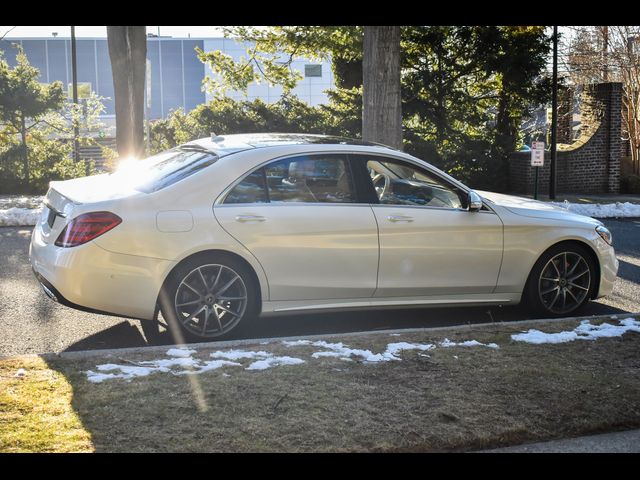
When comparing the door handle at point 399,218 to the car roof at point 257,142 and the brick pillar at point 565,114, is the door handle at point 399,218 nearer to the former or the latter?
the car roof at point 257,142

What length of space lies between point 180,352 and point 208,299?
2.31 feet

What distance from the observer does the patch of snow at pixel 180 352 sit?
604 cm

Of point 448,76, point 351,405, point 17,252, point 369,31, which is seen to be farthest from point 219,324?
point 448,76

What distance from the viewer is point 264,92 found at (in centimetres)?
6588

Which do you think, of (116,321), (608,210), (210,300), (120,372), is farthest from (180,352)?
(608,210)

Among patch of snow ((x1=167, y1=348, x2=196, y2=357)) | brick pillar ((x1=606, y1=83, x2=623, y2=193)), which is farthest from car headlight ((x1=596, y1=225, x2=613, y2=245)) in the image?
brick pillar ((x1=606, y1=83, x2=623, y2=193))

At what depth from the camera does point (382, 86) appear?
13781 millimetres

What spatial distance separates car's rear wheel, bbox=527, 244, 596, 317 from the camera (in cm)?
791

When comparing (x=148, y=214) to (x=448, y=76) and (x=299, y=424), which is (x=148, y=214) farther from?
(x=448, y=76)

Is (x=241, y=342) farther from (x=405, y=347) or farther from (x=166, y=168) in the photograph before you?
(x=166, y=168)

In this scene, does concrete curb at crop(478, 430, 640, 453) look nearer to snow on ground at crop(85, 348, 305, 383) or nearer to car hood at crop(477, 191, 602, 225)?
snow on ground at crop(85, 348, 305, 383)

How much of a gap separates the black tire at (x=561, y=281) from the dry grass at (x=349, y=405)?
161 cm

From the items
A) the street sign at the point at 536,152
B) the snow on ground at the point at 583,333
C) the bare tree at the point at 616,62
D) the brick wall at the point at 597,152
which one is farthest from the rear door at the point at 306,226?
the bare tree at the point at 616,62

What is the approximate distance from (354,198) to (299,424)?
9.67 ft
